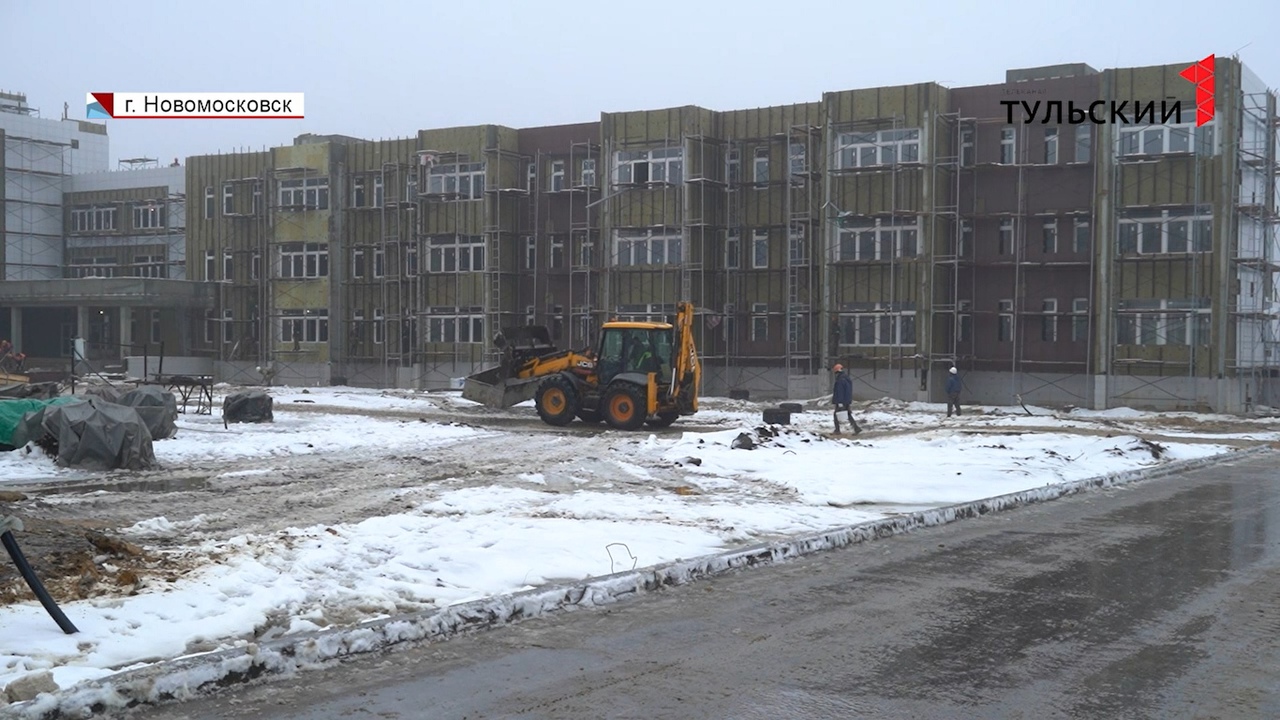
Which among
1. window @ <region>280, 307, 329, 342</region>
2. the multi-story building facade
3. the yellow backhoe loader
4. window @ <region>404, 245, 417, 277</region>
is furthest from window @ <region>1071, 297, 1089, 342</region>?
the multi-story building facade

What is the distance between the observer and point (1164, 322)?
42188mm

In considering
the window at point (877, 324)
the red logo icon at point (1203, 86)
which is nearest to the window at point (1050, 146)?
the red logo icon at point (1203, 86)

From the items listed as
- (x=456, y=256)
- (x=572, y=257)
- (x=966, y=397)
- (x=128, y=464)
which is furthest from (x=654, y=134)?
(x=128, y=464)

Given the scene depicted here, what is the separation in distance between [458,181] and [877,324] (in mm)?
20158

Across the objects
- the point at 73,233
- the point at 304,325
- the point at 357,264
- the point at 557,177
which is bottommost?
the point at 304,325

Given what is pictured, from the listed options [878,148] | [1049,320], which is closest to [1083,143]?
[1049,320]

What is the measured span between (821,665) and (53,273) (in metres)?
75.4

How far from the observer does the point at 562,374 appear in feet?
104

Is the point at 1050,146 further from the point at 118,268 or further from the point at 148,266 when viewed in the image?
the point at 118,268

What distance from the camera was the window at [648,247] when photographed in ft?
166

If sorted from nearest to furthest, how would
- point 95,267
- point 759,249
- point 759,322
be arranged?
point 759,322
point 759,249
point 95,267

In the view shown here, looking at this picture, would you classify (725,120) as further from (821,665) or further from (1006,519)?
(821,665)

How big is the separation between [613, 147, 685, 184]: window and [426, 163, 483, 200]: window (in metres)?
6.79

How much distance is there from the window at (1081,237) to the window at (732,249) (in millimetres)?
13007
